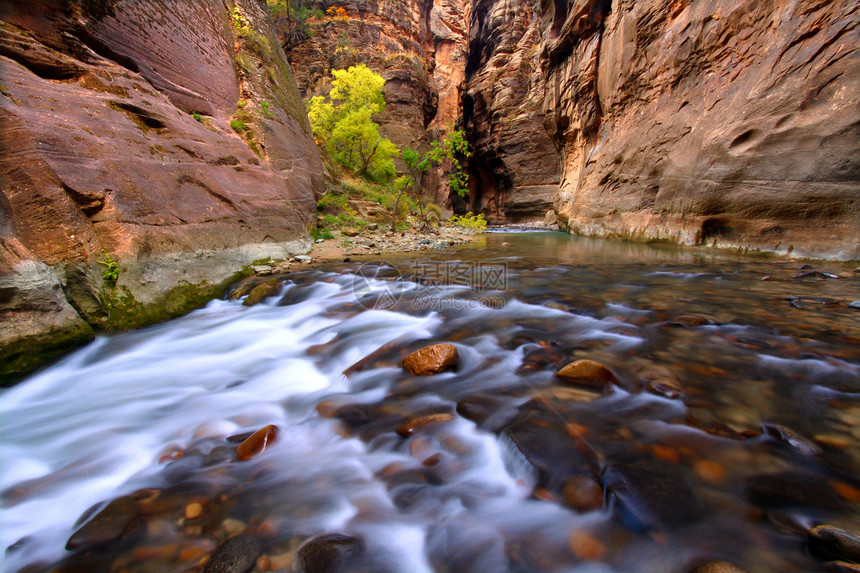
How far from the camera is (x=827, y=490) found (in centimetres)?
118

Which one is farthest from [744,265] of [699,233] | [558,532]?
[558,532]

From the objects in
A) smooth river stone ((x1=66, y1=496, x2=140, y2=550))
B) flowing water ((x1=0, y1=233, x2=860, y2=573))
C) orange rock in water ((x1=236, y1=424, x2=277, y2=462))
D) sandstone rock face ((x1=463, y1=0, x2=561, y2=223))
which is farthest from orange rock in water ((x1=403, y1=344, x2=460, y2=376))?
sandstone rock face ((x1=463, y1=0, x2=561, y2=223))

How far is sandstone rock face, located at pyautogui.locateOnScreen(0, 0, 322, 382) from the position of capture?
3.07 m

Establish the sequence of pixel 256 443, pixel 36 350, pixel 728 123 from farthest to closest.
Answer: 1. pixel 728 123
2. pixel 36 350
3. pixel 256 443

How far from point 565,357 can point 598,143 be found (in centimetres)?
1311

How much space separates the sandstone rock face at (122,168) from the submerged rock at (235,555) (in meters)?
2.77

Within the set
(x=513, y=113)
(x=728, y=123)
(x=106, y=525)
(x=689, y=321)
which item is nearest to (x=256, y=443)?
(x=106, y=525)

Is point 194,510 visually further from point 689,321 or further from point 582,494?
point 689,321

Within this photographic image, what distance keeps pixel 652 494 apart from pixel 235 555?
1489mm

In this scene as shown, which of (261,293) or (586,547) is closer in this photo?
(586,547)

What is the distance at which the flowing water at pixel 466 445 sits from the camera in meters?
1.16

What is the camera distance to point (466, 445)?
1.66 metres
